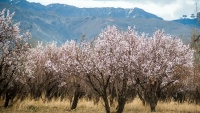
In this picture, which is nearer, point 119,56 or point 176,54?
point 119,56

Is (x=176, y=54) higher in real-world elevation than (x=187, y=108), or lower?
higher

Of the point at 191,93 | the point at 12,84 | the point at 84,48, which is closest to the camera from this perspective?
the point at 84,48

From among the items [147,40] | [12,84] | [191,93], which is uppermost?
[147,40]

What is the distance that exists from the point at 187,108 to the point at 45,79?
1521 cm

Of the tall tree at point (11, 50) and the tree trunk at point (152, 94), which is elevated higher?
the tall tree at point (11, 50)

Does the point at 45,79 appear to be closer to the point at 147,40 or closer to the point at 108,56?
the point at 147,40

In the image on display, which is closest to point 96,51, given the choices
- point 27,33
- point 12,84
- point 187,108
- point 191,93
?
point 27,33

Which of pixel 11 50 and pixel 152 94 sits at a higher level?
pixel 11 50

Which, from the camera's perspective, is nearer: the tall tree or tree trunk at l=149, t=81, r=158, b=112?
the tall tree

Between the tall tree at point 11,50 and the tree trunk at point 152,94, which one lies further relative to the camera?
the tree trunk at point 152,94

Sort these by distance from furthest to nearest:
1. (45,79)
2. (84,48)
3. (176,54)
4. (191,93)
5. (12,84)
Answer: (191,93) < (45,79) < (176,54) < (12,84) < (84,48)

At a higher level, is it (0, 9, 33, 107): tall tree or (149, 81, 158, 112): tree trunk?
(0, 9, 33, 107): tall tree

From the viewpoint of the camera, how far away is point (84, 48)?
66.7ft

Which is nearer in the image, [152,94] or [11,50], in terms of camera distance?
[11,50]
